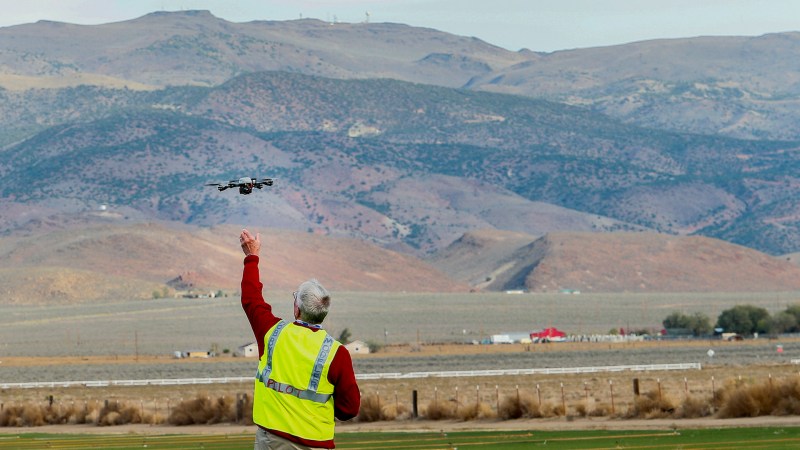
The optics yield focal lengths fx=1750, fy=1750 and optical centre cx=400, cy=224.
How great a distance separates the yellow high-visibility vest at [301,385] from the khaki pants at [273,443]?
71mm

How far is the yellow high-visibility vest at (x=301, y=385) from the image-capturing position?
488 inches

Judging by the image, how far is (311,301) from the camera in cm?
1239

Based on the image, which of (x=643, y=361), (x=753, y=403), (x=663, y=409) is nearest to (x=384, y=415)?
(x=663, y=409)

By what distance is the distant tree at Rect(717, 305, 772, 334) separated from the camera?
118312 mm

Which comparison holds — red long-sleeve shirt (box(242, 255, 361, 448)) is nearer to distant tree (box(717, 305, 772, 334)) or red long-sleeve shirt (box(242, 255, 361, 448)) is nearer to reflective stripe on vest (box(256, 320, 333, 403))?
reflective stripe on vest (box(256, 320, 333, 403))

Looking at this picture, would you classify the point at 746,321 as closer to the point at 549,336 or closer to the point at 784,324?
the point at 784,324

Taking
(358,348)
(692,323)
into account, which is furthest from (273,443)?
(692,323)

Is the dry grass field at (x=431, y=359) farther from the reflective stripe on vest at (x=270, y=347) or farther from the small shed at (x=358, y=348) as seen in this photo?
the reflective stripe on vest at (x=270, y=347)

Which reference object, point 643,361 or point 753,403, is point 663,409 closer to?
point 753,403

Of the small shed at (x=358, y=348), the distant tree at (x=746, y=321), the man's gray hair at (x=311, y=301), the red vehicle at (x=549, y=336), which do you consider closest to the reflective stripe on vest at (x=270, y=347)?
the man's gray hair at (x=311, y=301)

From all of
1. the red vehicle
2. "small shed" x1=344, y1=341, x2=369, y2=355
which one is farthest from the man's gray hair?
the red vehicle

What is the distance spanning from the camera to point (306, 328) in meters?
12.5

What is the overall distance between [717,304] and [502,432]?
127001 mm

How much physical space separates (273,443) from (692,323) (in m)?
111
